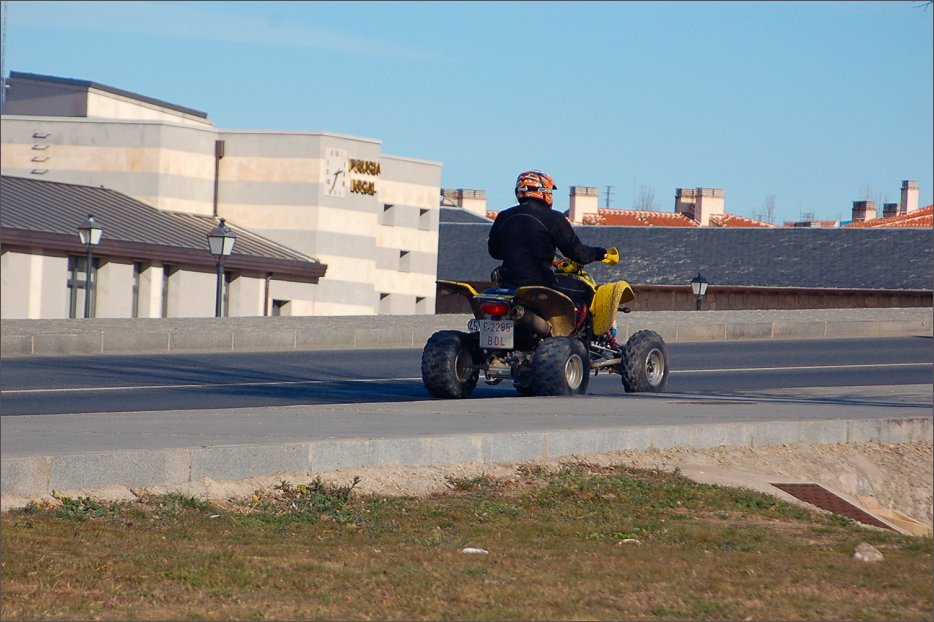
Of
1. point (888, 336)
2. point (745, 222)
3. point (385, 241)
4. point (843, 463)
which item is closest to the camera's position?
point (843, 463)

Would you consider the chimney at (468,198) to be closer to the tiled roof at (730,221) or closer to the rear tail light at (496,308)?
the tiled roof at (730,221)

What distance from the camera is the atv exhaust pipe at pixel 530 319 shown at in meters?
12.5

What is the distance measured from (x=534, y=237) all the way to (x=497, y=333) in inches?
38.8

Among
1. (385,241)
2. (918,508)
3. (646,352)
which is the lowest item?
(918,508)

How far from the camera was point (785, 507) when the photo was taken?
8.27 metres

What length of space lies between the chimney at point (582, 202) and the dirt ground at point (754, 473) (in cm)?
7700

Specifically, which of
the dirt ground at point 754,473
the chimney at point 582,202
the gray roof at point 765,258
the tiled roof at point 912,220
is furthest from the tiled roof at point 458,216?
the dirt ground at point 754,473

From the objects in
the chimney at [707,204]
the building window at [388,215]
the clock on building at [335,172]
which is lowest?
the building window at [388,215]

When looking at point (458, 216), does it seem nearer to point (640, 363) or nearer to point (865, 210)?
point (865, 210)

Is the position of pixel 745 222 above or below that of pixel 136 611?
above

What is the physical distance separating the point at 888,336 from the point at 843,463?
1856cm

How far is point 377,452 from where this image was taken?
27.7ft

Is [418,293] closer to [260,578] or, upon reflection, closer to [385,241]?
[385,241]

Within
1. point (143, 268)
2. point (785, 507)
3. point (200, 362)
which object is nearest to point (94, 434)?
point (785, 507)
